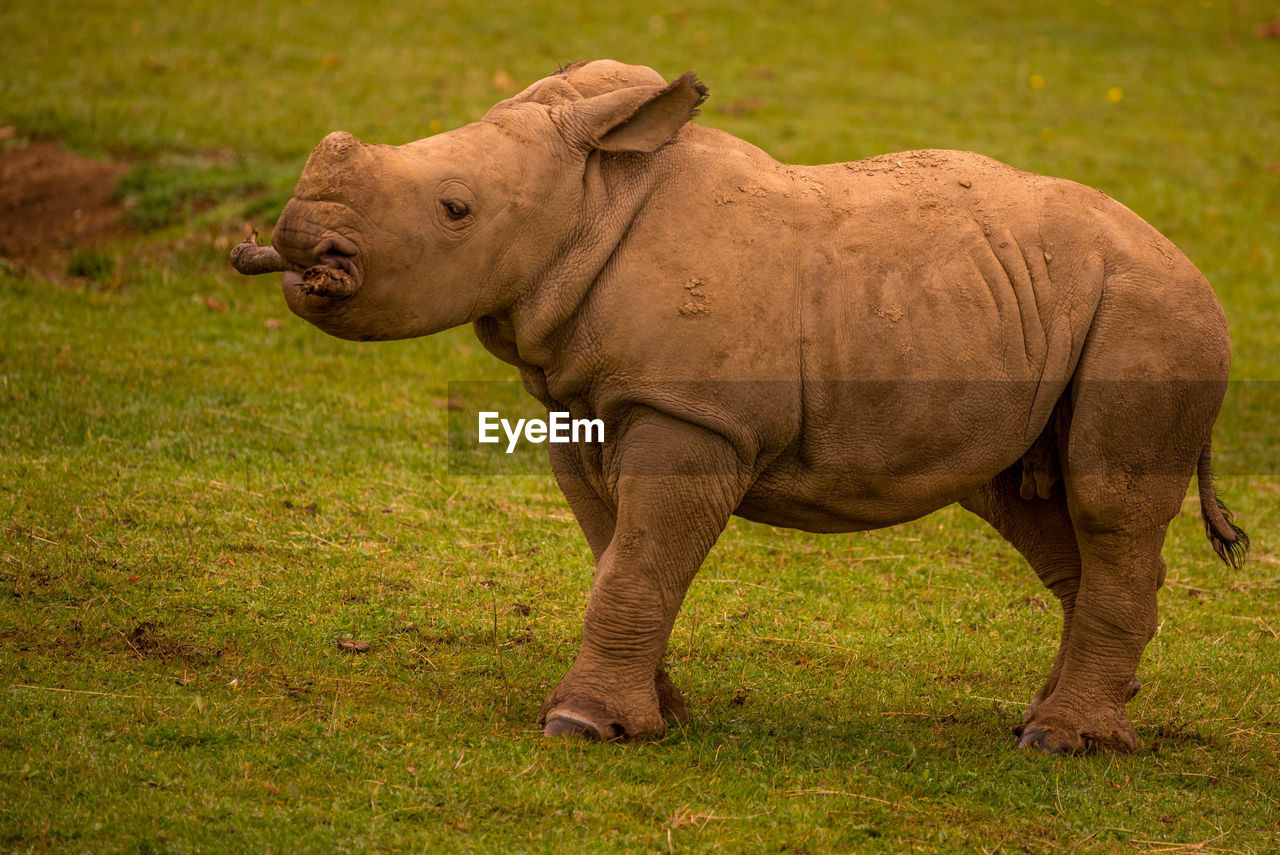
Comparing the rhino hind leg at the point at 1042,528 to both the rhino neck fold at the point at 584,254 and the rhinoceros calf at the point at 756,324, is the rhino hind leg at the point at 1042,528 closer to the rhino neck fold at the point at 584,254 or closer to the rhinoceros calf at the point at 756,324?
the rhinoceros calf at the point at 756,324

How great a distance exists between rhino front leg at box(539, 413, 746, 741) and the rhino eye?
42.7 inches

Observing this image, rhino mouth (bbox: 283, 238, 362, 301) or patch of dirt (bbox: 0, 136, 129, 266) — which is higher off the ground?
rhino mouth (bbox: 283, 238, 362, 301)

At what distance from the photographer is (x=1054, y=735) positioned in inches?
253

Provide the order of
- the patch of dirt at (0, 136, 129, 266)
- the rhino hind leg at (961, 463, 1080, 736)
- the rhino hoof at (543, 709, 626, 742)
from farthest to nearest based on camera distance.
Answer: the patch of dirt at (0, 136, 129, 266)
the rhino hind leg at (961, 463, 1080, 736)
the rhino hoof at (543, 709, 626, 742)

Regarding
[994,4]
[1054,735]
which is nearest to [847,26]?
[994,4]

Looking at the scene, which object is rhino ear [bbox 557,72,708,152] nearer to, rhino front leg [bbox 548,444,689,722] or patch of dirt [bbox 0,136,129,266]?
Result: rhino front leg [bbox 548,444,689,722]

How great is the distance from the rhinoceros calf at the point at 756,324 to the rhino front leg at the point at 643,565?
0.03 ft

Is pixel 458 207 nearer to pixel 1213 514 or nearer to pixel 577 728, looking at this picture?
pixel 577 728

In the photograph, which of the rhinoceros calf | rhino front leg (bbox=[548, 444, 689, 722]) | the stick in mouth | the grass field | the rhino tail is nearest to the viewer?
→ the stick in mouth

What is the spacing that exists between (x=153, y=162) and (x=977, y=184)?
10.9 m

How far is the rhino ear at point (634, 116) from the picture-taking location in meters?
5.68

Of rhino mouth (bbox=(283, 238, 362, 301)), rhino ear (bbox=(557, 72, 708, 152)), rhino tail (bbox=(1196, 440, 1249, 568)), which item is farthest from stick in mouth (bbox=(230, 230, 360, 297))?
rhino tail (bbox=(1196, 440, 1249, 568))

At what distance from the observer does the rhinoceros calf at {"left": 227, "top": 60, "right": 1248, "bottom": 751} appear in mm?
5441

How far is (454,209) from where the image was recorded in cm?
536
